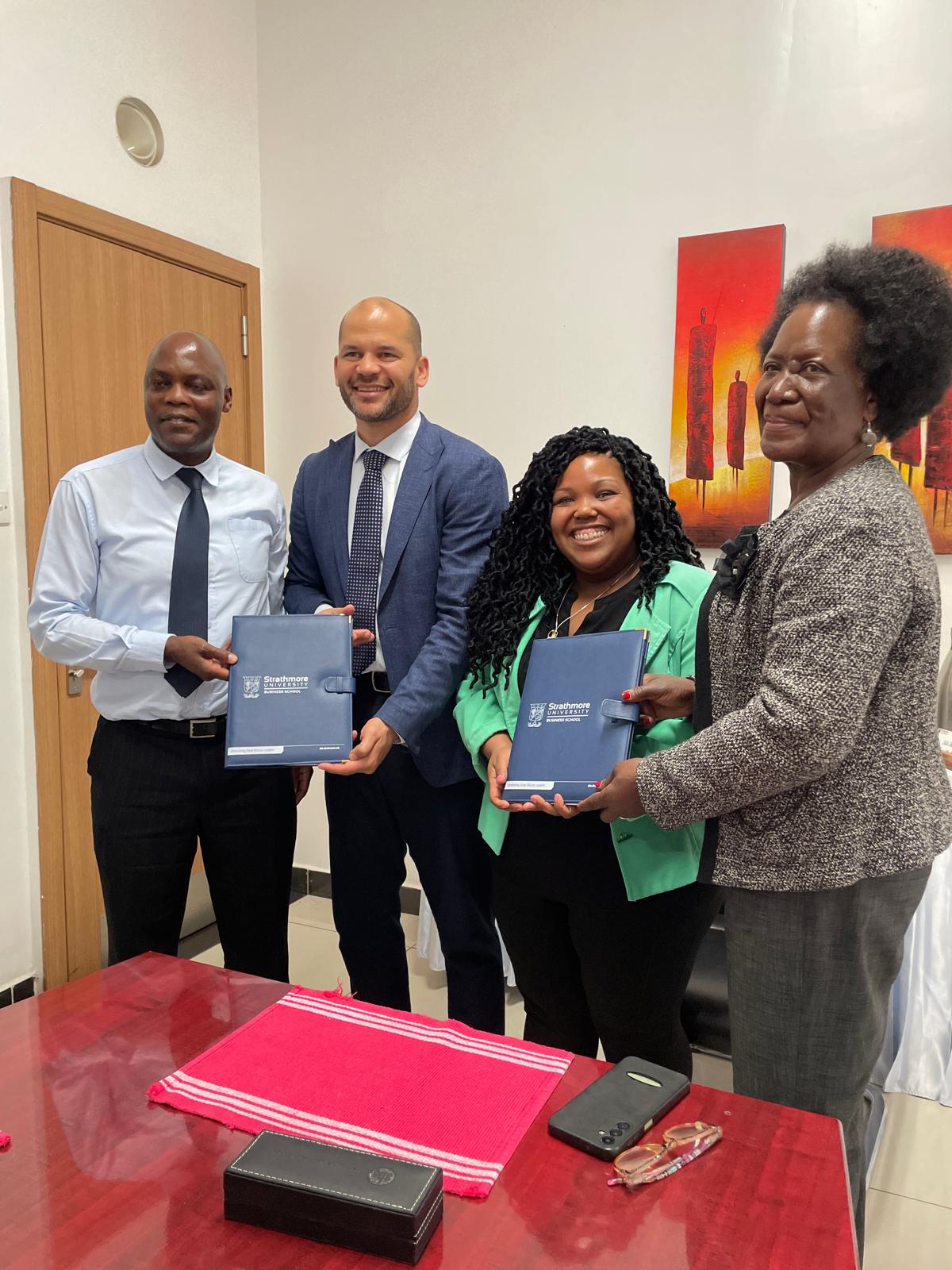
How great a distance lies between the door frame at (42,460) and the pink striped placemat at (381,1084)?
1.88m

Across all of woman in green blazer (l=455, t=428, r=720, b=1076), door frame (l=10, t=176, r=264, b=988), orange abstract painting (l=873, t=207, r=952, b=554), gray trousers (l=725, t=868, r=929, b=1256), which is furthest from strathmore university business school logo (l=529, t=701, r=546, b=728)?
door frame (l=10, t=176, r=264, b=988)

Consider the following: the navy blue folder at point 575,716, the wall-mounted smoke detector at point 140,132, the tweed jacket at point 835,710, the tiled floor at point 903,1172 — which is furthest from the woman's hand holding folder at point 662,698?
the wall-mounted smoke detector at point 140,132

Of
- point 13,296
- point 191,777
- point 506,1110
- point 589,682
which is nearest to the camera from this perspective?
point 506,1110

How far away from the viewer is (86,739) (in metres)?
3.03

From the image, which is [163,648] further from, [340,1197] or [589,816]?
[340,1197]

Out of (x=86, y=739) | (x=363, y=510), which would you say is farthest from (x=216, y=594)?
(x=86, y=739)

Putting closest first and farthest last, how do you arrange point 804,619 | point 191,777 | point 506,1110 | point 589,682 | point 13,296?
1. point 506,1110
2. point 804,619
3. point 589,682
4. point 191,777
5. point 13,296

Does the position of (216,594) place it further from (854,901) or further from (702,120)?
(702,120)

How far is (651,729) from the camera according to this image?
165 cm

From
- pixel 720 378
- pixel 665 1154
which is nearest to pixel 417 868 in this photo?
pixel 665 1154

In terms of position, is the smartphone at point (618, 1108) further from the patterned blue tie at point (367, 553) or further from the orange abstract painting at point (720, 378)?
the orange abstract painting at point (720, 378)

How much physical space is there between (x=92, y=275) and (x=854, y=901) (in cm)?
284

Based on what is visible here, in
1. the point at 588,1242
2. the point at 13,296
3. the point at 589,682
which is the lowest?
the point at 588,1242

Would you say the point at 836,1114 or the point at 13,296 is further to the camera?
the point at 13,296
